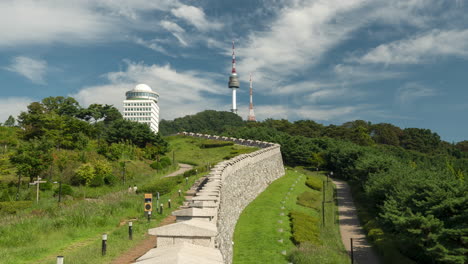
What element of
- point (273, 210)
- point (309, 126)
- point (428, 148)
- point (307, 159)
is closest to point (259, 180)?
point (273, 210)

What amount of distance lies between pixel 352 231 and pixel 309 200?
24.4ft

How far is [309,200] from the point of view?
38.4 m

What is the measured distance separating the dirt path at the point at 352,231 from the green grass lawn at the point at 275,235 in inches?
32.6

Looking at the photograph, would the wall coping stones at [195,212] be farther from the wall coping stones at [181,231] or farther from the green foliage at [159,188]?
the green foliage at [159,188]

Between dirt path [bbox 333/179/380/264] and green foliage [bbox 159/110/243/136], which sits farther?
green foliage [bbox 159/110/243/136]

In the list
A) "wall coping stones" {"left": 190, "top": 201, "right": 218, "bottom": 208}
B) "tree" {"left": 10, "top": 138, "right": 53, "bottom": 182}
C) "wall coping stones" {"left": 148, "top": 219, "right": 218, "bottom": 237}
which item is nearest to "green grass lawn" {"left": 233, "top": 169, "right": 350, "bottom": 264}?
"wall coping stones" {"left": 190, "top": 201, "right": 218, "bottom": 208}

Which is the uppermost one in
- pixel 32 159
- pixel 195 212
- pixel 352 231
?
pixel 32 159

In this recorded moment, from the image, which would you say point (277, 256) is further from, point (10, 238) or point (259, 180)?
point (259, 180)

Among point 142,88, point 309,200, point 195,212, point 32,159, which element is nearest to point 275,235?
point 195,212

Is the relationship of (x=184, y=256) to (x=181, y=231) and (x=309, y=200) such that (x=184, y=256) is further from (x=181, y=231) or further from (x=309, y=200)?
(x=309, y=200)

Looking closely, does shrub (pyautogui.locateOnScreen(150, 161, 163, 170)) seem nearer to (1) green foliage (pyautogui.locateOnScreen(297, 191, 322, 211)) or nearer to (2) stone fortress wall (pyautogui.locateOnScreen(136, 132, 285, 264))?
(2) stone fortress wall (pyautogui.locateOnScreen(136, 132, 285, 264))

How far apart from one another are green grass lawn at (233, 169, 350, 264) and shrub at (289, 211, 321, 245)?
45cm

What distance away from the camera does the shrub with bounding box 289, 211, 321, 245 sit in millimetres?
24000

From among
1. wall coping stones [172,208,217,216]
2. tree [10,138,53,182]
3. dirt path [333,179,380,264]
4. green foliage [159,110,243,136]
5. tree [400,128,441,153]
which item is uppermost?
green foliage [159,110,243,136]
